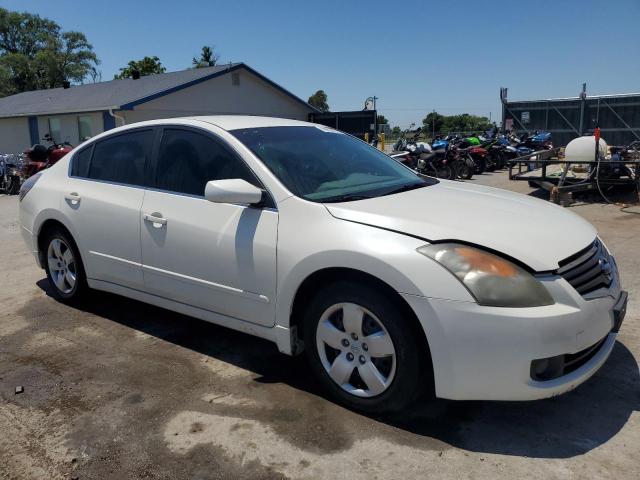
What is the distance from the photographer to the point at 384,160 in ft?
13.8

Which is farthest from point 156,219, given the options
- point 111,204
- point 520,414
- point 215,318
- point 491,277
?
point 520,414

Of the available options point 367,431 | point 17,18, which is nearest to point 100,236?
point 367,431

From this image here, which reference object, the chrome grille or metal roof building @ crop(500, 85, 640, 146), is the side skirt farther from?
metal roof building @ crop(500, 85, 640, 146)

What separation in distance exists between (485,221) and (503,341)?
27.7 inches

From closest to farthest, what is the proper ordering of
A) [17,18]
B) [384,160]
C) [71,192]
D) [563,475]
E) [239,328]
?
[563,475], [239,328], [384,160], [71,192], [17,18]

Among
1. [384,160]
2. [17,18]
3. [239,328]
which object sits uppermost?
[17,18]

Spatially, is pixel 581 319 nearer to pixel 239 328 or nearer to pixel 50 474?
pixel 239 328

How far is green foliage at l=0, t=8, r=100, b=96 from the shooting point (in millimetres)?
52156

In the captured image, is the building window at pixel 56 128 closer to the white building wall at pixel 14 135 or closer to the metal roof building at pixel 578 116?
the white building wall at pixel 14 135

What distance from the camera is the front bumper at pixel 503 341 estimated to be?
248cm

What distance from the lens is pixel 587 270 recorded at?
9.20ft

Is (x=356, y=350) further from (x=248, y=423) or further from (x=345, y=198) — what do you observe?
(x=345, y=198)

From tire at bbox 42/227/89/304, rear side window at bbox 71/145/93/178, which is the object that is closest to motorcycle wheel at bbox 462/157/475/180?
rear side window at bbox 71/145/93/178

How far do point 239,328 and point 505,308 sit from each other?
1.67m
